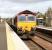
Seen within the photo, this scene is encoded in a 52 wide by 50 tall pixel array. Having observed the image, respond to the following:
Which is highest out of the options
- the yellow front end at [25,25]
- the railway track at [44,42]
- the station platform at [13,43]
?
the station platform at [13,43]

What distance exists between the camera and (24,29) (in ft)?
78.3

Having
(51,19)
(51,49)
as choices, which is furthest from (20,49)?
(51,19)

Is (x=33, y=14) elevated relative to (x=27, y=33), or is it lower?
elevated

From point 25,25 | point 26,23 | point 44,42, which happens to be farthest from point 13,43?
point 26,23

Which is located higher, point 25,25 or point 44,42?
point 25,25

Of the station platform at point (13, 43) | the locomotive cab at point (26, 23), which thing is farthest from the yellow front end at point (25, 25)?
the station platform at point (13, 43)

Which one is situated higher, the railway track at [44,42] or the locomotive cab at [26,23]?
the locomotive cab at [26,23]

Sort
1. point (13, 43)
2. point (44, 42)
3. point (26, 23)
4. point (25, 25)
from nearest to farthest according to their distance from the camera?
point (13, 43), point (44, 42), point (25, 25), point (26, 23)

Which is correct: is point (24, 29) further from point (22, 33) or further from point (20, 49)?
point (20, 49)

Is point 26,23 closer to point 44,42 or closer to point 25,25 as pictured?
point 25,25

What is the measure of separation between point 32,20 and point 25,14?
99cm

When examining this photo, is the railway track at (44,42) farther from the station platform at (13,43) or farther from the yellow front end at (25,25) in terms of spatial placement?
the station platform at (13,43)

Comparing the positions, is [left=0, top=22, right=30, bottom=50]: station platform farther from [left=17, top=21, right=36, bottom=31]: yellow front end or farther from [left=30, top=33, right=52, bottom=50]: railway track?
[left=17, top=21, right=36, bottom=31]: yellow front end

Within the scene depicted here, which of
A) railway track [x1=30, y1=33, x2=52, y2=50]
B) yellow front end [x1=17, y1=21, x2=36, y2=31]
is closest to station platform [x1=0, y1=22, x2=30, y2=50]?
railway track [x1=30, y1=33, x2=52, y2=50]
